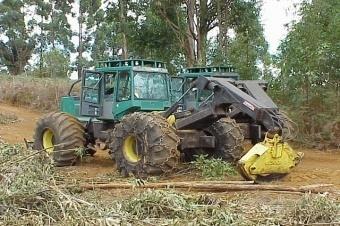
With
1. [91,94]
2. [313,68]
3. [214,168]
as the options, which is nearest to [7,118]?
[91,94]

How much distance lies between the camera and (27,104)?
26797mm

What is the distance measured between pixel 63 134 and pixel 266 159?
454 centimetres

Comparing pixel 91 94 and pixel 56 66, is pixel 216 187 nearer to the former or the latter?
pixel 91 94

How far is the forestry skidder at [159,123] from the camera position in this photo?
833 centimetres

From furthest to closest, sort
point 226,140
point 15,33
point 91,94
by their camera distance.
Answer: point 15,33, point 91,94, point 226,140

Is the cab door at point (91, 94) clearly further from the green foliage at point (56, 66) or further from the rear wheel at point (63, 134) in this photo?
the green foliage at point (56, 66)

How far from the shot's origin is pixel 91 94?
11.5m

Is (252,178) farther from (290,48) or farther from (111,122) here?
(290,48)

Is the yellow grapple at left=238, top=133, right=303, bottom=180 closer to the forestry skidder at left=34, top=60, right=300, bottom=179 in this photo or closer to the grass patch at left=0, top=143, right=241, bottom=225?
the forestry skidder at left=34, top=60, right=300, bottom=179

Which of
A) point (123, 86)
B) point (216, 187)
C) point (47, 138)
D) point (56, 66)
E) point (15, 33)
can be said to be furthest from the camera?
point (15, 33)

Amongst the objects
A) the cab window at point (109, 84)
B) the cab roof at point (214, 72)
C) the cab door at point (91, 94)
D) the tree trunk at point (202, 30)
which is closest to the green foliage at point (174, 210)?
the cab window at point (109, 84)

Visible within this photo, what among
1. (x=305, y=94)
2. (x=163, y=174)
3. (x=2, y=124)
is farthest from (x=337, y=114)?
(x=2, y=124)

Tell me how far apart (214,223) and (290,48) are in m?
10.0

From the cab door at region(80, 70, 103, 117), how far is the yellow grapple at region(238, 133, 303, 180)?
4.11 meters
